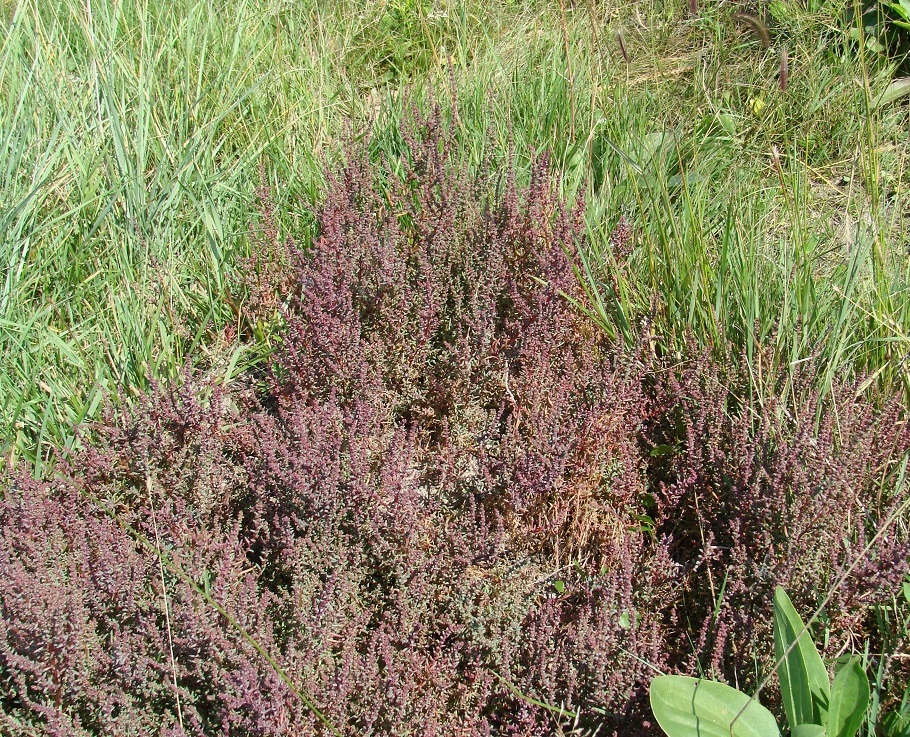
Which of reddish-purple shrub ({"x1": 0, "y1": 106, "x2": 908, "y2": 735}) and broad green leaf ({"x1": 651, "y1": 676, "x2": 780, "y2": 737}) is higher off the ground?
reddish-purple shrub ({"x1": 0, "y1": 106, "x2": 908, "y2": 735})

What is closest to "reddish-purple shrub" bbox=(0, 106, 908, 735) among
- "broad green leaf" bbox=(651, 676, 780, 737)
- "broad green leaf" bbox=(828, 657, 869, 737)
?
"broad green leaf" bbox=(651, 676, 780, 737)

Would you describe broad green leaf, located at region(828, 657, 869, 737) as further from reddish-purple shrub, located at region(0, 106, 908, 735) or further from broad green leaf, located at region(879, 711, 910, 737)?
reddish-purple shrub, located at region(0, 106, 908, 735)

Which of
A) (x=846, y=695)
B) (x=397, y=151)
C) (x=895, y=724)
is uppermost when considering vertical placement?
(x=397, y=151)

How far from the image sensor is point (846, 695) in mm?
1690

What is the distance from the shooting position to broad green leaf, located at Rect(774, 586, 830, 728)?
5.61ft

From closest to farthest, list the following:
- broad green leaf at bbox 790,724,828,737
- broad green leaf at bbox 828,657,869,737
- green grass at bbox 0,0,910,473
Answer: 1. broad green leaf at bbox 790,724,828,737
2. broad green leaf at bbox 828,657,869,737
3. green grass at bbox 0,0,910,473

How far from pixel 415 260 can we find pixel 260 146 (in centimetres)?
95

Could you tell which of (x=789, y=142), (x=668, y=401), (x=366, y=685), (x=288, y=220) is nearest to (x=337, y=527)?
(x=366, y=685)

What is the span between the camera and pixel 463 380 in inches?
99.2

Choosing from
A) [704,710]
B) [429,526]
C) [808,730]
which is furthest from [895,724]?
[429,526]

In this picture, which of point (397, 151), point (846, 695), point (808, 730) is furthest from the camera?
point (397, 151)

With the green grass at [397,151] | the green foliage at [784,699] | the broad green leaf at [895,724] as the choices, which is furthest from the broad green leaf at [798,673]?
the green grass at [397,151]

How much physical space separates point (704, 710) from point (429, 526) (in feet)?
2.68

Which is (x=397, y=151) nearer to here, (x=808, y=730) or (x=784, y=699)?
(x=784, y=699)
